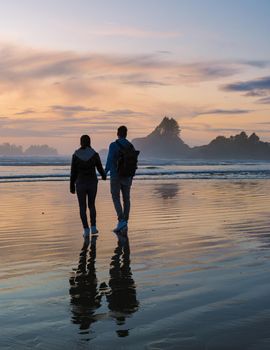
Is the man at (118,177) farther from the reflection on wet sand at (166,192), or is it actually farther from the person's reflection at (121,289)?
the reflection on wet sand at (166,192)

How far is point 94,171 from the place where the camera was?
1027 cm

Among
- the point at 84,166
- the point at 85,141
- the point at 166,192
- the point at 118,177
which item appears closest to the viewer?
the point at 84,166

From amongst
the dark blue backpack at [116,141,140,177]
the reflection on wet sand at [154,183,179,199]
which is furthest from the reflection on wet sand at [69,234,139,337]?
the reflection on wet sand at [154,183,179,199]

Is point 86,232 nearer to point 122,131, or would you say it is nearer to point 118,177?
point 118,177

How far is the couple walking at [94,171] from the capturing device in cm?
1012

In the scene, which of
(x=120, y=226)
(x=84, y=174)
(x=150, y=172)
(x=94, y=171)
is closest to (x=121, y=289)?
(x=120, y=226)

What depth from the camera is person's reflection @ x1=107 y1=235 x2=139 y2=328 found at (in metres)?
4.62

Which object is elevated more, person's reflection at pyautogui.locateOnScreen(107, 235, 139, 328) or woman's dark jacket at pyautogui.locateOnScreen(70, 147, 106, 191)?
woman's dark jacket at pyautogui.locateOnScreen(70, 147, 106, 191)

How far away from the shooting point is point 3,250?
7961 mm

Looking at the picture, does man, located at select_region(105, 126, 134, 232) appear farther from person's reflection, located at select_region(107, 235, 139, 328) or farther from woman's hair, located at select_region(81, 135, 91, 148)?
person's reflection, located at select_region(107, 235, 139, 328)

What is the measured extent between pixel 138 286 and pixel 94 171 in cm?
491

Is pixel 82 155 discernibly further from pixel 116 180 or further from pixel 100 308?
pixel 100 308

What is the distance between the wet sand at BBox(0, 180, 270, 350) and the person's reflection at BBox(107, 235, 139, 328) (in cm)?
1

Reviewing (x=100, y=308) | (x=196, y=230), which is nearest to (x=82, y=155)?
(x=196, y=230)
